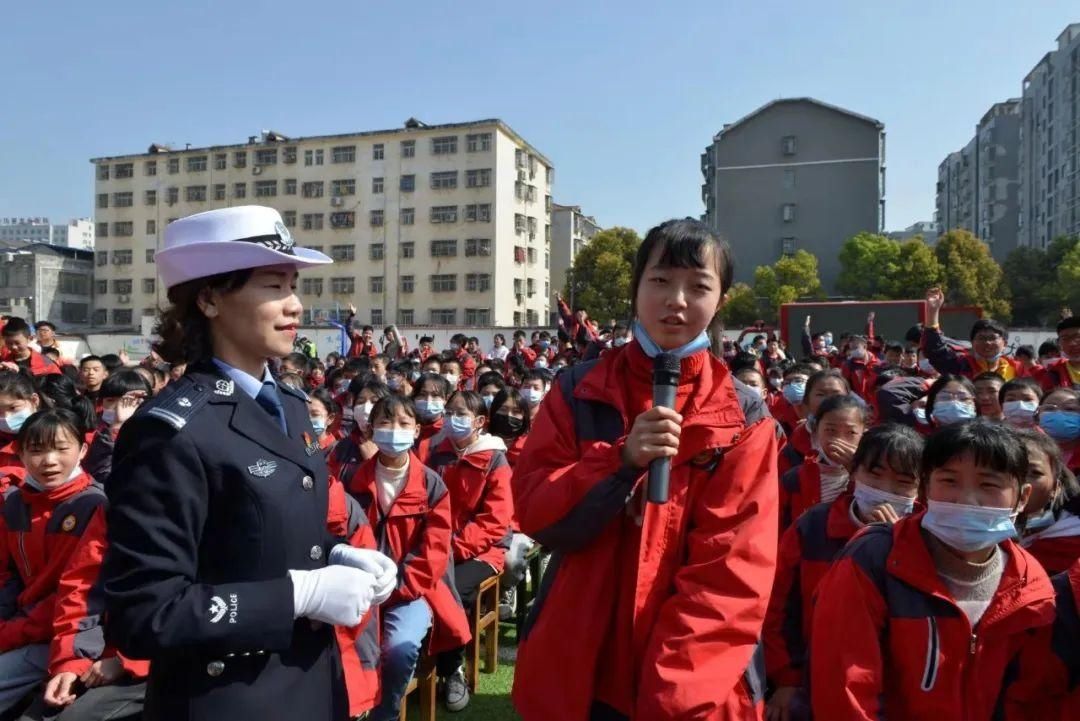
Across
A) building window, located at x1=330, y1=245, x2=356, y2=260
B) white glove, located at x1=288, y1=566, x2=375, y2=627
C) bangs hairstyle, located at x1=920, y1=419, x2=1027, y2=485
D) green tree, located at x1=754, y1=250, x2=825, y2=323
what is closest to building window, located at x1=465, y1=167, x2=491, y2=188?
building window, located at x1=330, y1=245, x2=356, y2=260

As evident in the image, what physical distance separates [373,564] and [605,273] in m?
40.0

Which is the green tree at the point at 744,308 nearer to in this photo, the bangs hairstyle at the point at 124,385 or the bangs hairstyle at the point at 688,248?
the bangs hairstyle at the point at 124,385

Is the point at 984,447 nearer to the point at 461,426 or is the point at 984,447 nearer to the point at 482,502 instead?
the point at 482,502

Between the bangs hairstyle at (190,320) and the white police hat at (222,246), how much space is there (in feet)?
0.09

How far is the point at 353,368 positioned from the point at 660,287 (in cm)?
883

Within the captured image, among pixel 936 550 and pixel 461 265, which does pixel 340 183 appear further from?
pixel 936 550

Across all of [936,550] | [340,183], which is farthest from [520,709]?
[340,183]

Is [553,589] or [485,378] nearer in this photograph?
[553,589]

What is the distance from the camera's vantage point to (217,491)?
5.32ft

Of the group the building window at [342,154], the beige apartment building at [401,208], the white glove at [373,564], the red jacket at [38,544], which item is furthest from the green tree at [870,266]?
the white glove at [373,564]

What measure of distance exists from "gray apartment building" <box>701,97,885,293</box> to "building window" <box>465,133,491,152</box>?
13259 millimetres

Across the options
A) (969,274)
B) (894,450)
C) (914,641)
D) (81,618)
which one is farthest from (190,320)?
(969,274)

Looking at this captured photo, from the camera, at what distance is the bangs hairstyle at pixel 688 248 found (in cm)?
179

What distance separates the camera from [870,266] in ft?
115
